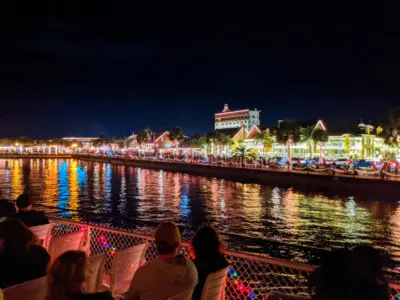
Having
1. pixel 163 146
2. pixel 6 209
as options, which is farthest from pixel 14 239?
pixel 163 146

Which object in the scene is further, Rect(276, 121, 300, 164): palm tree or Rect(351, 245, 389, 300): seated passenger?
Rect(276, 121, 300, 164): palm tree

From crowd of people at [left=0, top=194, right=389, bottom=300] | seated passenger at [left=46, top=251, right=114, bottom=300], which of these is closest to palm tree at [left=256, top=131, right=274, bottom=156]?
crowd of people at [left=0, top=194, right=389, bottom=300]

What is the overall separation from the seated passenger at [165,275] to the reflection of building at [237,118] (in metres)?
150

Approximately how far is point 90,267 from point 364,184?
125 ft

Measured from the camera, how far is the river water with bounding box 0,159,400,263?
18094mm

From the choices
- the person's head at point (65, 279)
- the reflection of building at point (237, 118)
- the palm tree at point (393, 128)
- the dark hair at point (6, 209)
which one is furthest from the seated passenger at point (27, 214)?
the reflection of building at point (237, 118)

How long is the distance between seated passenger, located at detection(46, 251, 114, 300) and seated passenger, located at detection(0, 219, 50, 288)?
147 cm

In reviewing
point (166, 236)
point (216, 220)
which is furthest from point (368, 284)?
point (216, 220)

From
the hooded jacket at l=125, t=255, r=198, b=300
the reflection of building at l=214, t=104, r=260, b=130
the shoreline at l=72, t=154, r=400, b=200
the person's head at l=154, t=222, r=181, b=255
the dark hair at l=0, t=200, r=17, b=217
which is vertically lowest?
the shoreline at l=72, t=154, r=400, b=200

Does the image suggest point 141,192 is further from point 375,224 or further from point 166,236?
point 166,236

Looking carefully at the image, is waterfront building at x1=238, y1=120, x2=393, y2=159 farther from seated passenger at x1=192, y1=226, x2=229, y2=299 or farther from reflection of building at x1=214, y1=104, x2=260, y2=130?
reflection of building at x1=214, y1=104, x2=260, y2=130

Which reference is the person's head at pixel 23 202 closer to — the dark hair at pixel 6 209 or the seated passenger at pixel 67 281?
the dark hair at pixel 6 209

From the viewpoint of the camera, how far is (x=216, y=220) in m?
23.6

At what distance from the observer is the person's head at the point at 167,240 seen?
3461mm
